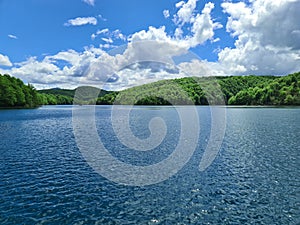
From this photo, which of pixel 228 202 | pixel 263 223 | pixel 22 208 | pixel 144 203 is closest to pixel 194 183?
pixel 228 202

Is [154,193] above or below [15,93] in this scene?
below

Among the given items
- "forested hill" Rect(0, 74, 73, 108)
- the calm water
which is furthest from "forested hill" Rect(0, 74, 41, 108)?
the calm water

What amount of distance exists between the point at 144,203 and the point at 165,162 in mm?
11186

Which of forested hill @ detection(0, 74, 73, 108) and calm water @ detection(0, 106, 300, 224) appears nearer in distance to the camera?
calm water @ detection(0, 106, 300, 224)

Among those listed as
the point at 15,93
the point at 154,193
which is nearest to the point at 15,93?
the point at 15,93

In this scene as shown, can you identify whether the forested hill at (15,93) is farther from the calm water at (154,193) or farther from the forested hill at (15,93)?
the calm water at (154,193)

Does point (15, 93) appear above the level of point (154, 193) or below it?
above

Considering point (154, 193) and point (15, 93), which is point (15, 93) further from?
point (154, 193)

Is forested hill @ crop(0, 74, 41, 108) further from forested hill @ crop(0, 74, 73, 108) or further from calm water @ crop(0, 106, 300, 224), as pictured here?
calm water @ crop(0, 106, 300, 224)

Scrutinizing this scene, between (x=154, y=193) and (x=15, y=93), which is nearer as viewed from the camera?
(x=154, y=193)

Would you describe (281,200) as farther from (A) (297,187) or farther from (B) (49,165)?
(B) (49,165)

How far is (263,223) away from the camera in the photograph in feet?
41.8

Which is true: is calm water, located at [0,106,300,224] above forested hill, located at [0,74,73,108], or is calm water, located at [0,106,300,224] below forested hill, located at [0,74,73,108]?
Answer: below

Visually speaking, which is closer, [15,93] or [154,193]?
[154,193]
